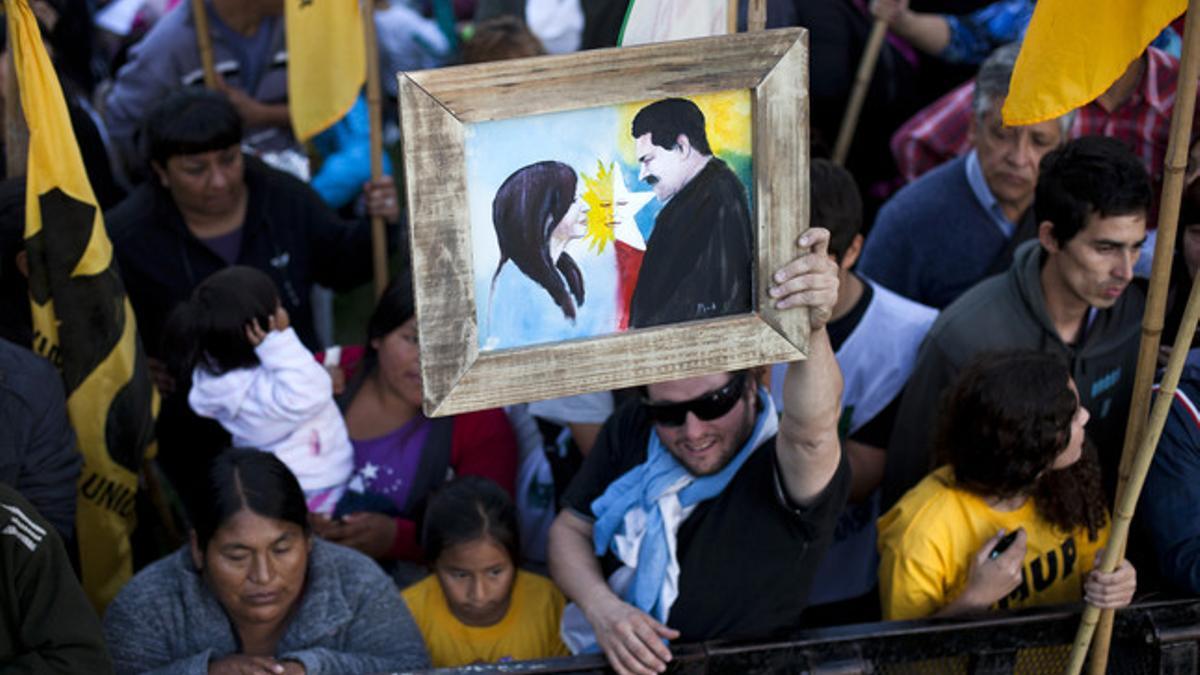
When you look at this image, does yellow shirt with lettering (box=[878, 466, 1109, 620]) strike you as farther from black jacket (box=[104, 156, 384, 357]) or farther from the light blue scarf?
black jacket (box=[104, 156, 384, 357])

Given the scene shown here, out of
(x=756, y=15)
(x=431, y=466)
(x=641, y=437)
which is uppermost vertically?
(x=756, y=15)

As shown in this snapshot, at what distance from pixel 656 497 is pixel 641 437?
9.2 inches

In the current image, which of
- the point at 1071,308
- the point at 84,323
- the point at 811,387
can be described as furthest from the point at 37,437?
the point at 1071,308

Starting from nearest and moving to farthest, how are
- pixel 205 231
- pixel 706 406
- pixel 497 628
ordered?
1. pixel 706 406
2. pixel 497 628
3. pixel 205 231

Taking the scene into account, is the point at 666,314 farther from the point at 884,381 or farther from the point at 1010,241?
the point at 1010,241

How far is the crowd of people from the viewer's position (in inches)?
120

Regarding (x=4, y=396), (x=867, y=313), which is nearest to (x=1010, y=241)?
(x=867, y=313)

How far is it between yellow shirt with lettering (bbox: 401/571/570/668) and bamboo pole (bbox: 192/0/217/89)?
8.00 feet

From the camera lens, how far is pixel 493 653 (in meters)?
3.57

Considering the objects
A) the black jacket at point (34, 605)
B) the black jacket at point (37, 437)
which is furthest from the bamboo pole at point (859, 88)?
the black jacket at point (34, 605)

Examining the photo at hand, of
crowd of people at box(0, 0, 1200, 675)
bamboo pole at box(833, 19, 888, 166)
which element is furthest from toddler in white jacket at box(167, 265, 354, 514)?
bamboo pole at box(833, 19, 888, 166)

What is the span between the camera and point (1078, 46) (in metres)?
2.93

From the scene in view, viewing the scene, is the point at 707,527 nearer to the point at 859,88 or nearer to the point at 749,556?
the point at 749,556

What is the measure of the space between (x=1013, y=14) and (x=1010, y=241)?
1426 millimetres
